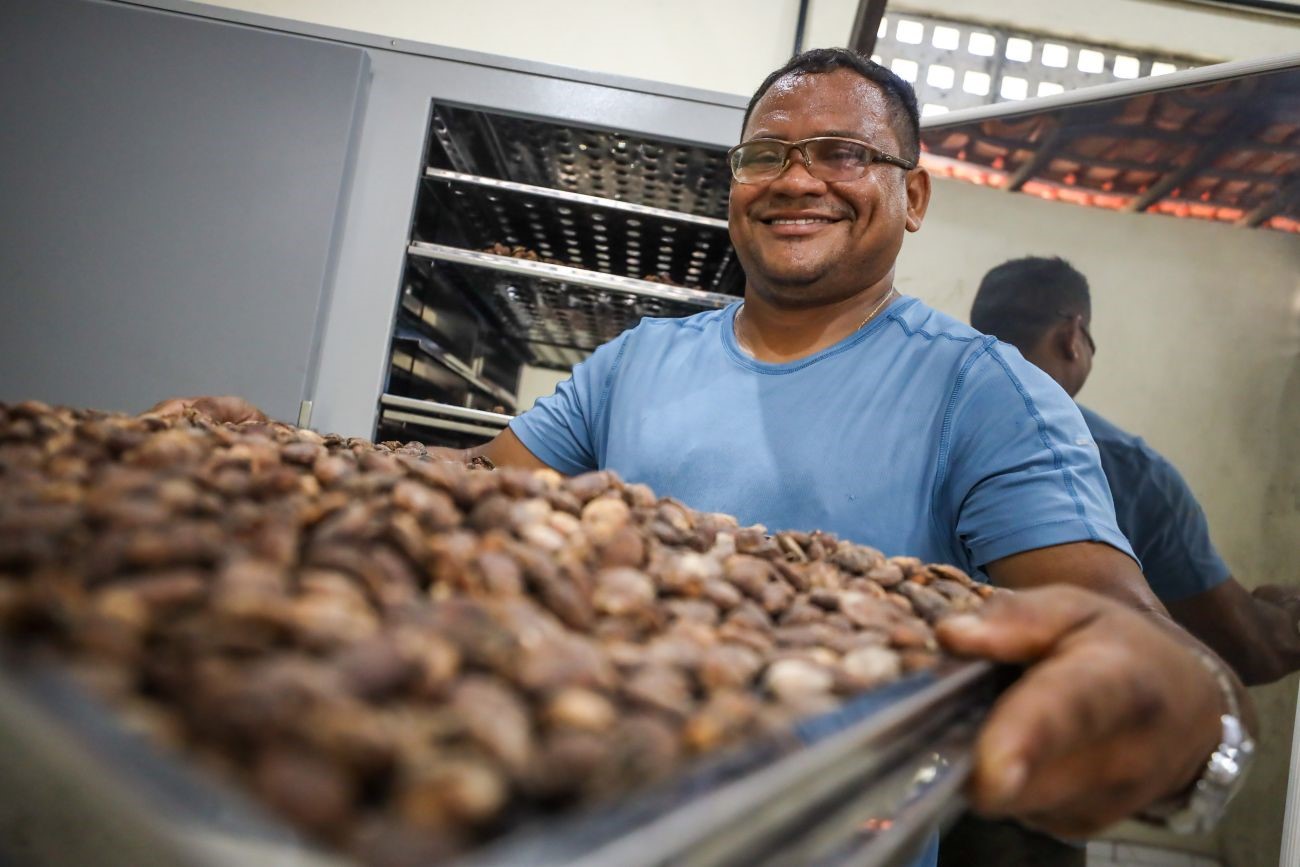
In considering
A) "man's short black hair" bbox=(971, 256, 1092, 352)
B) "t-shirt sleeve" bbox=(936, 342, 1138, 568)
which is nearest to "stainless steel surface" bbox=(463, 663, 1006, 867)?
"t-shirt sleeve" bbox=(936, 342, 1138, 568)

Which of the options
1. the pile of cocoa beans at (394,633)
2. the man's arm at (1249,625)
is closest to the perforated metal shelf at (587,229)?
the man's arm at (1249,625)

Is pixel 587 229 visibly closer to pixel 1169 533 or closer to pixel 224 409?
pixel 224 409

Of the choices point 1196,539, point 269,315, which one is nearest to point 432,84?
point 269,315

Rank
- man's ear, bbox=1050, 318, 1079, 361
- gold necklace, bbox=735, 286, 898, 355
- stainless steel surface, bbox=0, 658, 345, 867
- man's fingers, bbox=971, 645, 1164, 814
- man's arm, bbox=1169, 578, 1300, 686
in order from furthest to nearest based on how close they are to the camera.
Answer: man's ear, bbox=1050, 318, 1079, 361
gold necklace, bbox=735, 286, 898, 355
man's arm, bbox=1169, 578, 1300, 686
man's fingers, bbox=971, 645, 1164, 814
stainless steel surface, bbox=0, 658, 345, 867

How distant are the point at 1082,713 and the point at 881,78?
3.77ft

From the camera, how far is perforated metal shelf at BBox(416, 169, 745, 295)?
1.86m

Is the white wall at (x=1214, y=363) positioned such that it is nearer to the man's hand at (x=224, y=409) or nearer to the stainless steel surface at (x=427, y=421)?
the stainless steel surface at (x=427, y=421)

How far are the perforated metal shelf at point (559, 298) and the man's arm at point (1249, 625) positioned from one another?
3.40 feet

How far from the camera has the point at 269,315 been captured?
5.75 feet

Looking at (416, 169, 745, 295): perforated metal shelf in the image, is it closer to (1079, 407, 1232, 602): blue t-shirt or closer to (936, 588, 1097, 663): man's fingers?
(1079, 407, 1232, 602): blue t-shirt

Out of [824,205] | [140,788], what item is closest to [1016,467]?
[824,205]

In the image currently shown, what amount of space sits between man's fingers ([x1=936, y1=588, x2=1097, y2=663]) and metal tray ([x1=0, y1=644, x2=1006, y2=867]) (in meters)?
0.10

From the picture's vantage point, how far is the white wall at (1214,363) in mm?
1184

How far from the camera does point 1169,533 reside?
1.28 meters
